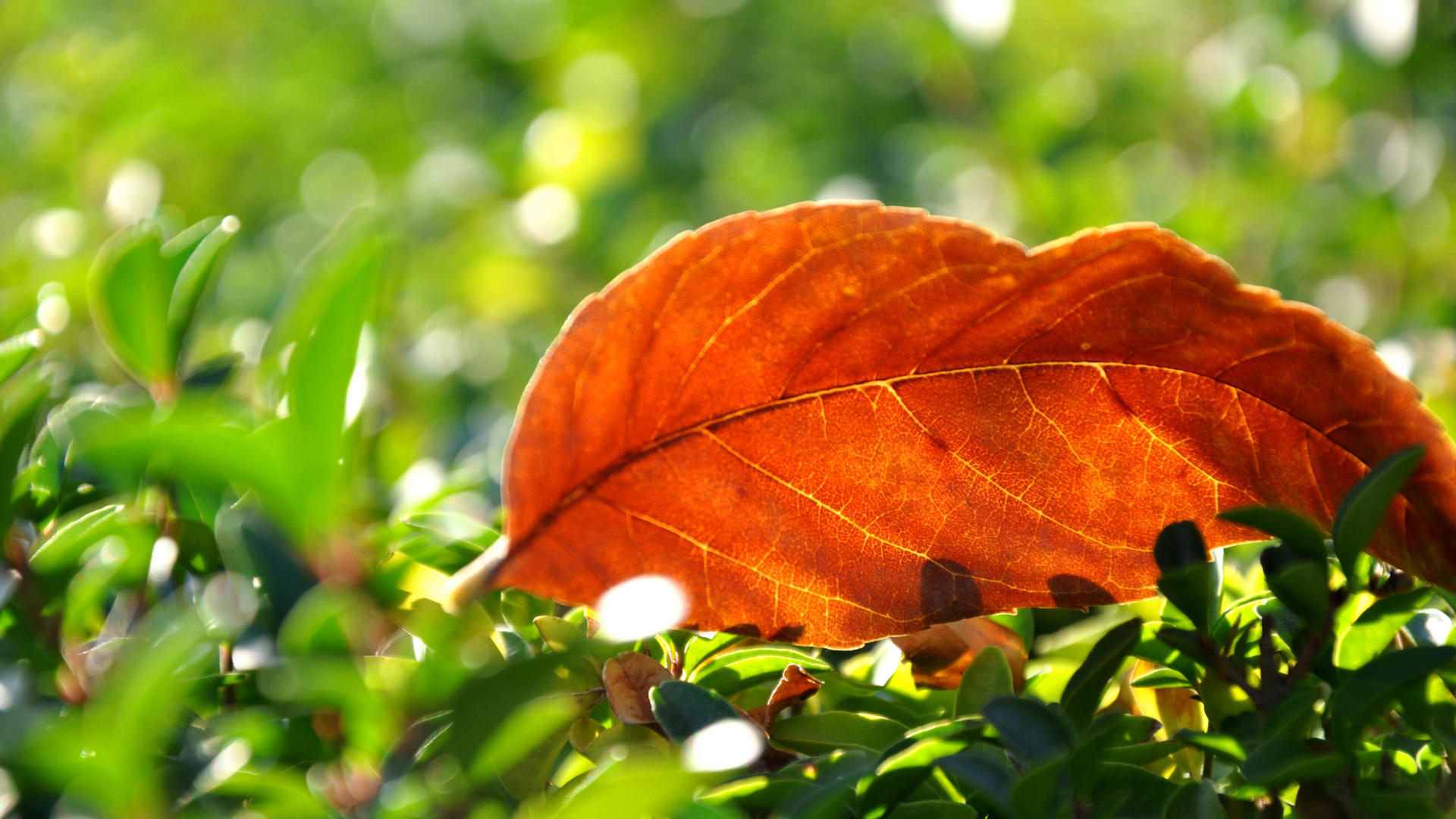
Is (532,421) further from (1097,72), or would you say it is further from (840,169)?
(1097,72)

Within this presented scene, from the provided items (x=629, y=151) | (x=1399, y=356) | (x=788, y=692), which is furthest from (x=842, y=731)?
(x=629, y=151)

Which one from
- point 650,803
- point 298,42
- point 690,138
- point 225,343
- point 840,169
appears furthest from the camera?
point 298,42

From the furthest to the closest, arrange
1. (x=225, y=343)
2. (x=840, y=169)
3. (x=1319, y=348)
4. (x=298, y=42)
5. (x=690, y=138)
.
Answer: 1. (x=298, y=42)
2. (x=690, y=138)
3. (x=840, y=169)
4. (x=225, y=343)
5. (x=1319, y=348)

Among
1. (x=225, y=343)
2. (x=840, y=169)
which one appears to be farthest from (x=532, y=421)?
(x=840, y=169)

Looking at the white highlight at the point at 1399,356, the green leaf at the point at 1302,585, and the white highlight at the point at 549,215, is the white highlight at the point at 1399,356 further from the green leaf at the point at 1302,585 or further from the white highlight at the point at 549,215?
the white highlight at the point at 549,215

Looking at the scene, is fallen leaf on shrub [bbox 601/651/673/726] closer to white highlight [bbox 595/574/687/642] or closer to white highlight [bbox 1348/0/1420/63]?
white highlight [bbox 595/574/687/642]

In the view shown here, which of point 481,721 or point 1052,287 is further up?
point 1052,287

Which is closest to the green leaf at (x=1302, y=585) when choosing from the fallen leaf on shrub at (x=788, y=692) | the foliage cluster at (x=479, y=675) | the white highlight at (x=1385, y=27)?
the foliage cluster at (x=479, y=675)

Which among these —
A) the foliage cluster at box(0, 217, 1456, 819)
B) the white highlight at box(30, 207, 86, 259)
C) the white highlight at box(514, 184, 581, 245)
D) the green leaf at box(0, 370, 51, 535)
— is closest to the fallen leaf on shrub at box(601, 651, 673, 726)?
the foliage cluster at box(0, 217, 1456, 819)
